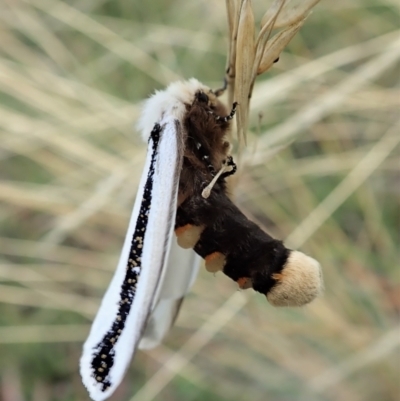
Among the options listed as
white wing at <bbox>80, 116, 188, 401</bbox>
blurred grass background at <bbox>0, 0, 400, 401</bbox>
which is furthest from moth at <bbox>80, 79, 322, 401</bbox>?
blurred grass background at <bbox>0, 0, 400, 401</bbox>

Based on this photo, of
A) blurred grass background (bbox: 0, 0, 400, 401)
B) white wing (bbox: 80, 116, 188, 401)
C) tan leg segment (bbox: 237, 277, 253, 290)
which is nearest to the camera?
white wing (bbox: 80, 116, 188, 401)

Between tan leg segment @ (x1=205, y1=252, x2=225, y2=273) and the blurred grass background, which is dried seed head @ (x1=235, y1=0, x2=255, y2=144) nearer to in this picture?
tan leg segment @ (x1=205, y1=252, x2=225, y2=273)

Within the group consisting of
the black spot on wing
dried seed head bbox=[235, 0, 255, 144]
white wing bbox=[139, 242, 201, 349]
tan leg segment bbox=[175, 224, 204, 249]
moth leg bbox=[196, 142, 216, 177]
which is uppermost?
dried seed head bbox=[235, 0, 255, 144]

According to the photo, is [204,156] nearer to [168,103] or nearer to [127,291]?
[168,103]

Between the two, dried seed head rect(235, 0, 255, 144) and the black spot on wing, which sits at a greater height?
dried seed head rect(235, 0, 255, 144)

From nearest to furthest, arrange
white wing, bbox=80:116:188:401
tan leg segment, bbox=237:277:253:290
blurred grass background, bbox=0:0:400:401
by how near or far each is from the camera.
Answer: white wing, bbox=80:116:188:401
tan leg segment, bbox=237:277:253:290
blurred grass background, bbox=0:0:400:401

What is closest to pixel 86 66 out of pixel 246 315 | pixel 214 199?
pixel 246 315

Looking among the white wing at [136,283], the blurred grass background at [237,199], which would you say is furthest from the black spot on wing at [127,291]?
the blurred grass background at [237,199]

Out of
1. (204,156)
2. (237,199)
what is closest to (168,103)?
(204,156)
